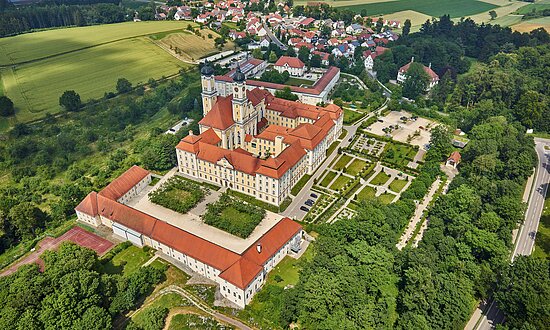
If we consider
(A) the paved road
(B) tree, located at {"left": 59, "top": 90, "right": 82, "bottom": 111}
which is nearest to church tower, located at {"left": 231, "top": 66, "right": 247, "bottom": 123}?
(A) the paved road

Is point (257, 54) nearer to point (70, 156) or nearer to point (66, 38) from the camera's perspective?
point (70, 156)

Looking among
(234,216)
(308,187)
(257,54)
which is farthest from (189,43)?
(234,216)

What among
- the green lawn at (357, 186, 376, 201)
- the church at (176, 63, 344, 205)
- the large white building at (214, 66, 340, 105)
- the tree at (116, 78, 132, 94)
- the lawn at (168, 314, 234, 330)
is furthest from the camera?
the tree at (116, 78, 132, 94)

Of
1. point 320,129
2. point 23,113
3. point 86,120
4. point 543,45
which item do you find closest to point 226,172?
point 320,129

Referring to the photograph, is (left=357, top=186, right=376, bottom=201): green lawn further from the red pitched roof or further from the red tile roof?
the red pitched roof

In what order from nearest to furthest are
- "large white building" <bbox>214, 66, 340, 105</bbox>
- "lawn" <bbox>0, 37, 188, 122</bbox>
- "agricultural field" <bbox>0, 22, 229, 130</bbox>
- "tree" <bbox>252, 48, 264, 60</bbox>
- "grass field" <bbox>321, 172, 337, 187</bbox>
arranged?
"grass field" <bbox>321, 172, 337, 187</bbox>
"large white building" <bbox>214, 66, 340, 105</bbox>
"lawn" <bbox>0, 37, 188, 122</bbox>
"agricultural field" <bbox>0, 22, 229, 130</bbox>
"tree" <bbox>252, 48, 264, 60</bbox>

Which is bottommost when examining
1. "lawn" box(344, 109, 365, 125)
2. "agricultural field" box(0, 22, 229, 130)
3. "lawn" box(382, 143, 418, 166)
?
"lawn" box(382, 143, 418, 166)

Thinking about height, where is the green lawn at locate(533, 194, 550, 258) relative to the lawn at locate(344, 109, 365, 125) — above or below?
below
